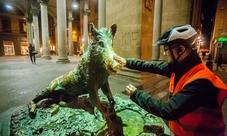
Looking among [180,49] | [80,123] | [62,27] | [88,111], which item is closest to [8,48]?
[62,27]

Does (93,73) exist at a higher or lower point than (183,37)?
lower

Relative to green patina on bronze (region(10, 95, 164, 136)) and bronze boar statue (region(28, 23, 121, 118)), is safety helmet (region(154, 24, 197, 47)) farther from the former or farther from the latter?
green patina on bronze (region(10, 95, 164, 136))

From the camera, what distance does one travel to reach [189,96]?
118 cm

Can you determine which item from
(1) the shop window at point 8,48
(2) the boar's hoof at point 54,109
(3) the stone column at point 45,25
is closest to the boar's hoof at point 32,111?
(2) the boar's hoof at point 54,109

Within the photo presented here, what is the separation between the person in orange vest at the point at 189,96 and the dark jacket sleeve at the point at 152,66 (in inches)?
17.7

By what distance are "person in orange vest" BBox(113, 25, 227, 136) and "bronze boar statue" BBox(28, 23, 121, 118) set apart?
0.50 m

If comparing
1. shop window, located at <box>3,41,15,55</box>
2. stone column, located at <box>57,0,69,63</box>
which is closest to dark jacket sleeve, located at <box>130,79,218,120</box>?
stone column, located at <box>57,0,69,63</box>

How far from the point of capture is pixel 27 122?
1.98 meters

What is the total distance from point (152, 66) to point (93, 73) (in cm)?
97

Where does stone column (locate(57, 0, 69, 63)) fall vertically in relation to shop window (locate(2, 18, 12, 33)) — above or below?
below

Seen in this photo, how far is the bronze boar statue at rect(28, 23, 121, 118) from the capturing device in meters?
1.73

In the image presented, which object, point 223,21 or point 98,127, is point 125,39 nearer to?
point 98,127

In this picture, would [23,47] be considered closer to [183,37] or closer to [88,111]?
[88,111]

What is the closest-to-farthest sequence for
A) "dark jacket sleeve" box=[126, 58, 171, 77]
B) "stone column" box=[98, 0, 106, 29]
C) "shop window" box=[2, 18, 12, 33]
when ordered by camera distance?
"dark jacket sleeve" box=[126, 58, 171, 77]
"stone column" box=[98, 0, 106, 29]
"shop window" box=[2, 18, 12, 33]
